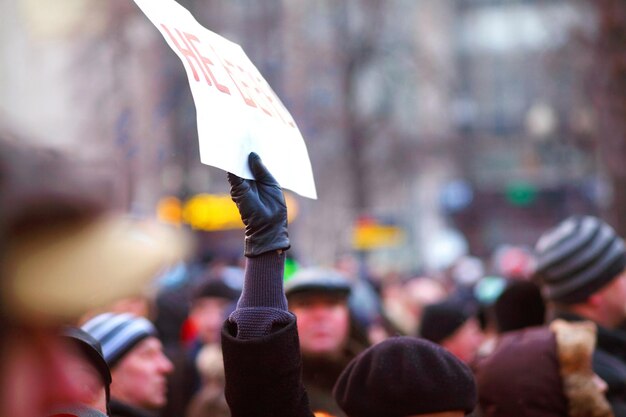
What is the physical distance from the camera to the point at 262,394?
2400 mm

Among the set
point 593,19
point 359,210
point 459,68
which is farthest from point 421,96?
point 593,19

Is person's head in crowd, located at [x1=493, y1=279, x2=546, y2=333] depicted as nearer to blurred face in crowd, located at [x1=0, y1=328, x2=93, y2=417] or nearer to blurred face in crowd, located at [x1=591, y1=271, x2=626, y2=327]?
blurred face in crowd, located at [x1=591, y1=271, x2=626, y2=327]

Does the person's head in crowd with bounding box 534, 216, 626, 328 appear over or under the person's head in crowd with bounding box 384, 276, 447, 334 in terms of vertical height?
over

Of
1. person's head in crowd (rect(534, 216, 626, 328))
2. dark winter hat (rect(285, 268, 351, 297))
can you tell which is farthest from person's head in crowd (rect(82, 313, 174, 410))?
person's head in crowd (rect(534, 216, 626, 328))

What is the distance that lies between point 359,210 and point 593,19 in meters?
8.72

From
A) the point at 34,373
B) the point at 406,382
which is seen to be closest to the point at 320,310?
the point at 406,382

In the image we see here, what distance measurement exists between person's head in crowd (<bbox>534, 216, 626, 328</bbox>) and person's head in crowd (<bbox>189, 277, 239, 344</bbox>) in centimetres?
301

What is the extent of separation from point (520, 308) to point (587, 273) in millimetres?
736

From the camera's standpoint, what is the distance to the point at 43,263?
3.69ft

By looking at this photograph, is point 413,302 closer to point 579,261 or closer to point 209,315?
point 209,315

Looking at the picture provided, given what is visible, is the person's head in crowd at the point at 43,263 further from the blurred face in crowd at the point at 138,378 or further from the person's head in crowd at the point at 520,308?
the person's head in crowd at the point at 520,308

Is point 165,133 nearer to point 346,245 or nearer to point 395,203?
point 346,245

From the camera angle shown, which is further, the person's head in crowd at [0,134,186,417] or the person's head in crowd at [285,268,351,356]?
the person's head in crowd at [285,268,351,356]

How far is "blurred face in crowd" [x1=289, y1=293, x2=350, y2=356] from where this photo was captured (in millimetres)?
4707
